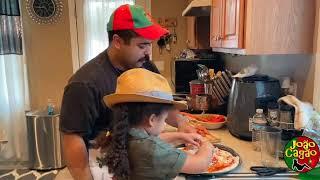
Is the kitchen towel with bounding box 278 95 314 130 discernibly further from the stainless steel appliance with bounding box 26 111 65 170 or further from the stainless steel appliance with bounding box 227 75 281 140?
the stainless steel appliance with bounding box 26 111 65 170

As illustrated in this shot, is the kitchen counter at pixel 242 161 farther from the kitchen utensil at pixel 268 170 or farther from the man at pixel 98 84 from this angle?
the man at pixel 98 84

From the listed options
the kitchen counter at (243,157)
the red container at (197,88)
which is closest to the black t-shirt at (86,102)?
the kitchen counter at (243,157)

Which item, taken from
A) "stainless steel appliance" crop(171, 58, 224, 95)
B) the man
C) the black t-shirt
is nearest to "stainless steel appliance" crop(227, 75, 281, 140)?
the man

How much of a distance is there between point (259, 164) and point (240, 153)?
5.3 inches

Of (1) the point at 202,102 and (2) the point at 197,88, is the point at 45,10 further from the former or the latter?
(1) the point at 202,102

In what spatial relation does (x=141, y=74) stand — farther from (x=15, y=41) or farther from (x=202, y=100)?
(x=15, y=41)

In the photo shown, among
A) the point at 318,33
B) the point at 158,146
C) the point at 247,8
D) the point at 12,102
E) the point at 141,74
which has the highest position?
the point at 247,8

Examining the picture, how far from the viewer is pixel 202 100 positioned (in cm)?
213

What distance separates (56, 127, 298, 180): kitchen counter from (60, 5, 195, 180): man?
0.18 m

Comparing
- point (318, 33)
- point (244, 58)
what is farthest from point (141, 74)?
point (244, 58)

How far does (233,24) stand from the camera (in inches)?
60.7

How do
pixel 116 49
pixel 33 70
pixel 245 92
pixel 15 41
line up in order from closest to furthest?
1. pixel 116 49
2. pixel 245 92
3. pixel 15 41
4. pixel 33 70

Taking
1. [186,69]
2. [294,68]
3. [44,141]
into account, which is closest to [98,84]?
[294,68]

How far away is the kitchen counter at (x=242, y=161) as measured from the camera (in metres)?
1.12
